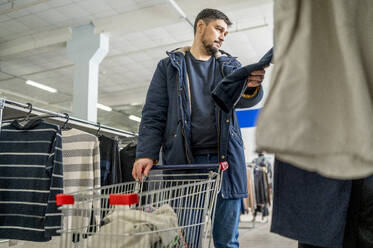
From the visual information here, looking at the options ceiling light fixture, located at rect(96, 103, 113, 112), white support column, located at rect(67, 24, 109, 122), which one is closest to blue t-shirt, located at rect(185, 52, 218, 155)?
white support column, located at rect(67, 24, 109, 122)

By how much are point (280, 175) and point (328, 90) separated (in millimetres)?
360

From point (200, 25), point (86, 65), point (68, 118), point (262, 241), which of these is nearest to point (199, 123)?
point (200, 25)

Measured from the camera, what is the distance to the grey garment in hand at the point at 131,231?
122cm

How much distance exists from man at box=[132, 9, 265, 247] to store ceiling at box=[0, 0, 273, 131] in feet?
15.8

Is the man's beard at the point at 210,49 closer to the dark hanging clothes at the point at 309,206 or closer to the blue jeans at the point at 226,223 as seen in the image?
the blue jeans at the point at 226,223

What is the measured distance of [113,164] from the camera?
3.14 m

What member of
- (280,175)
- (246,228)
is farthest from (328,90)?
(246,228)

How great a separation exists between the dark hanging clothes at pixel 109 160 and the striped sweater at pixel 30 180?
0.82m

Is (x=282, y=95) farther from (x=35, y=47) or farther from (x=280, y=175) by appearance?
(x=35, y=47)

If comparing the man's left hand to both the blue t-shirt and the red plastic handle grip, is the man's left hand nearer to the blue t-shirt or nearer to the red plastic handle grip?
the red plastic handle grip

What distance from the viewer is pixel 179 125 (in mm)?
1973

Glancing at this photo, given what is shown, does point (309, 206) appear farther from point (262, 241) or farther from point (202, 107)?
point (262, 241)

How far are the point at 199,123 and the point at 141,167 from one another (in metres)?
0.40

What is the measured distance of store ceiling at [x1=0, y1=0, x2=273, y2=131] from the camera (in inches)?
285
